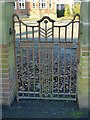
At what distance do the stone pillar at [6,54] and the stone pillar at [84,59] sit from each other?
1049 millimetres

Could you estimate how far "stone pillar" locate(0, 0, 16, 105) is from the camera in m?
3.39

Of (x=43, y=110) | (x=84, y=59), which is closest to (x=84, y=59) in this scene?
(x=84, y=59)

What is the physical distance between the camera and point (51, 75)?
4070 millimetres

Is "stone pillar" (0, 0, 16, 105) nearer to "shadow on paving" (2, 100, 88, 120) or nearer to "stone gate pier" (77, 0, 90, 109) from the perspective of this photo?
"shadow on paving" (2, 100, 88, 120)

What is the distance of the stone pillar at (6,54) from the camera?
11.1ft

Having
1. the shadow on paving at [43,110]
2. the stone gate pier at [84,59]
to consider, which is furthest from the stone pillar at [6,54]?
the stone gate pier at [84,59]

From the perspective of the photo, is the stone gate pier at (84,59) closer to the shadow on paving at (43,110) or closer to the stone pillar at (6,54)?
the shadow on paving at (43,110)

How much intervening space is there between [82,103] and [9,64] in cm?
124

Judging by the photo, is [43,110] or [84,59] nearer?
[84,59]

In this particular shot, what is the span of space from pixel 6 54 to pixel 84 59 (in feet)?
3.72

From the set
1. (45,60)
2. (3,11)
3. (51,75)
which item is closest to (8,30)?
(3,11)

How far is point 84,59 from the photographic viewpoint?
11.3 feet

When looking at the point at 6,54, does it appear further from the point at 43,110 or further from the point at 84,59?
the point at 84,59

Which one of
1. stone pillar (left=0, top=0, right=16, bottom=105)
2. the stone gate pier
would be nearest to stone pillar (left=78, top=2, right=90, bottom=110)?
the stone gate pier
